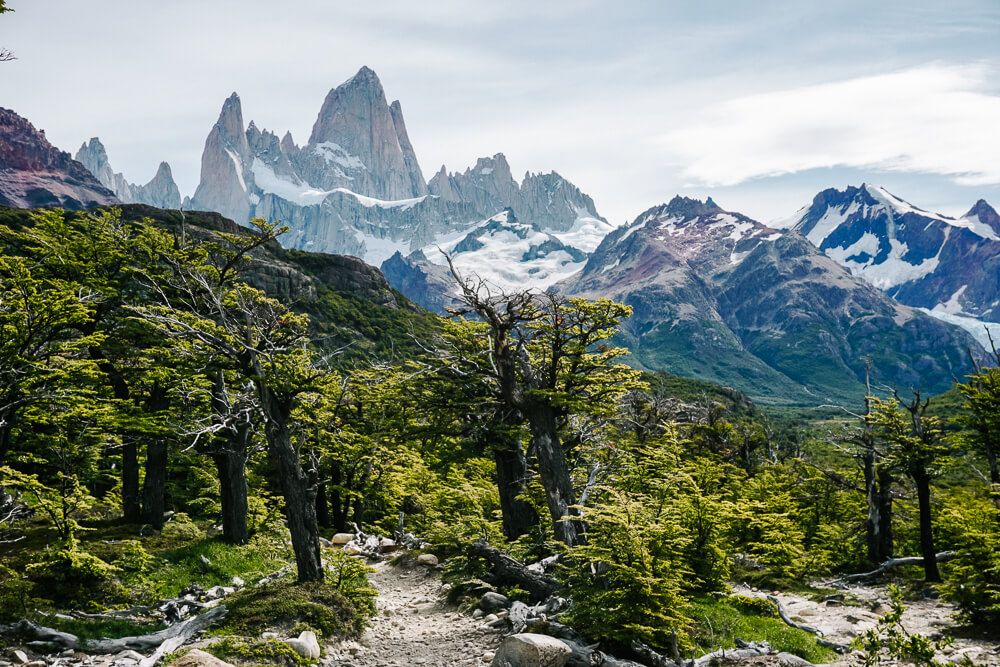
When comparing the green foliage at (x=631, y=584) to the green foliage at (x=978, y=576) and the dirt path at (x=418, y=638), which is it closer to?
the dirt path at (x=418, y=638)

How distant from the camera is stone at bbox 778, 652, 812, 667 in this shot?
36.8ft

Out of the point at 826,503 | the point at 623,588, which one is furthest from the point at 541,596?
the point at 826,503

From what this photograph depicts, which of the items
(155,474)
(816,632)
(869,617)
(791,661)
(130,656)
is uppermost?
(155,474)

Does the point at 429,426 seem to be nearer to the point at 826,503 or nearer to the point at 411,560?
the point at 411,560

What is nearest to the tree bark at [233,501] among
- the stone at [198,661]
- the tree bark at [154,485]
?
the tree bark at [154,485]

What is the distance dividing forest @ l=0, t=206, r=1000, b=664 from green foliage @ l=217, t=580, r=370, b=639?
6 cm

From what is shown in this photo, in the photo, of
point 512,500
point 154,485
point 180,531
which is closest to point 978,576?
point 512,500

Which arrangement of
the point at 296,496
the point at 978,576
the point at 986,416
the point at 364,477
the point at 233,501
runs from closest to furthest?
the point at 978,576, the point at 296,496, the point at 233,501, the point at 986,416, the point at 364,477

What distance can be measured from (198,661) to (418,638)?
6.09 m

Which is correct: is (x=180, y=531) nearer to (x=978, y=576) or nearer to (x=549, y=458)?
(x=549, y=458)

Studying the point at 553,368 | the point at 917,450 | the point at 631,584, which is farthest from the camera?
the point at 917,450

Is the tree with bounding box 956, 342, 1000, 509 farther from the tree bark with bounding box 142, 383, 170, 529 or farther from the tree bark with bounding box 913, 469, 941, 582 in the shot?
the tree bark with bounding box 142, 383, 170, 529

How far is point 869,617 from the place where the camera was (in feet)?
54.2

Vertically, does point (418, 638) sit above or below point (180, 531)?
below
